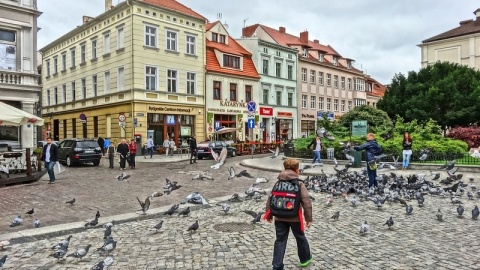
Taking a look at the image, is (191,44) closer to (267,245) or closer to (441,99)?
(441,99)

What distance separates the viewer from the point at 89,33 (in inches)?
1510

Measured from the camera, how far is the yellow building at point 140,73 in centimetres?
3281

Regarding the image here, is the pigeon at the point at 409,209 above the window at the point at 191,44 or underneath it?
underneath

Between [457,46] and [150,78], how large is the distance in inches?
1724

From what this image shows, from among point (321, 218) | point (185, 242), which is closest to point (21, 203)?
point (185, 242)

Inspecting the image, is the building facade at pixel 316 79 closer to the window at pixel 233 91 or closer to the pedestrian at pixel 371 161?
the window at pixel 233 91

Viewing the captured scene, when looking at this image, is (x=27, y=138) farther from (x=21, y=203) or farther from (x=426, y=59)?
(x=426, y=59)

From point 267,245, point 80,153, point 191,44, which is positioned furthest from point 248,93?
point 267,245

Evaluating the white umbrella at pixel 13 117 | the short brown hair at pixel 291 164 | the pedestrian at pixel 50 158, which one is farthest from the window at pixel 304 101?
the short brown hair at pixel 291 164

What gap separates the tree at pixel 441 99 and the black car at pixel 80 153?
990 inches

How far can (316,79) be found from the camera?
5116 cm

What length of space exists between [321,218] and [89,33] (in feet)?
117

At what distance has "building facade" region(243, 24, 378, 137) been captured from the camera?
48.6 meters

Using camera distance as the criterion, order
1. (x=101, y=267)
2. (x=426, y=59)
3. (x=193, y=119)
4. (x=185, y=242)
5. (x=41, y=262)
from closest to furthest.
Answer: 1. (x=101, y=267)
2. (x=41, y=262)
3. (x=185, y=242)
4. (x=193, y=119)
5. (x=426, y=59)
